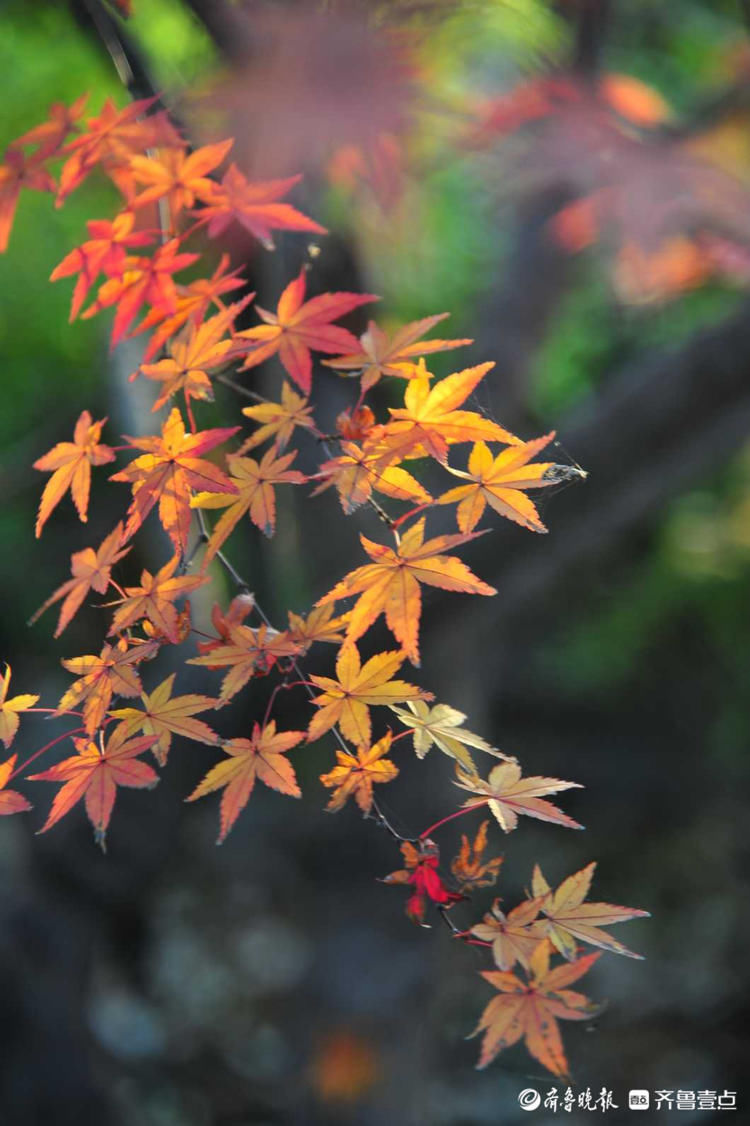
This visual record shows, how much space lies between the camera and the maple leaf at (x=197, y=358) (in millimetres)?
729

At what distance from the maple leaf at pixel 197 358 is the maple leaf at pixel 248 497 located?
A: 7 centimetres

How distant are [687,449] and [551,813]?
1.33 meters

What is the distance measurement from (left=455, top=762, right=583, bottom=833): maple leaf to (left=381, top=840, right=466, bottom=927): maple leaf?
0.07 meters

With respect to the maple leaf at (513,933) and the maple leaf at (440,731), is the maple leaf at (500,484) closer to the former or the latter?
the maple leaf at (440,731)

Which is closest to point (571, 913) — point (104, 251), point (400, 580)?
point (400, 580)

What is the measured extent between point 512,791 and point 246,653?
0.21m

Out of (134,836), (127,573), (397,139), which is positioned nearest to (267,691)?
(134,836)

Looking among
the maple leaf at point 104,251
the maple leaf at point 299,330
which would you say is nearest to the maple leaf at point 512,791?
the maple leaf at point 299,330

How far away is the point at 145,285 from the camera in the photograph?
91 cm

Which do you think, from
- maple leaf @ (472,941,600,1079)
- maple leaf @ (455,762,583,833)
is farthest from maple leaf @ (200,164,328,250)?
maple leaf @ (472,941,600,1079)

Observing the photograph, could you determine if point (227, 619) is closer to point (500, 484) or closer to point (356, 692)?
point (356, 692)

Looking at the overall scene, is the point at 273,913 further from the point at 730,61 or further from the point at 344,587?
the point at 344,587

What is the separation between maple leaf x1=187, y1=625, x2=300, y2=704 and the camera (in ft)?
2.18

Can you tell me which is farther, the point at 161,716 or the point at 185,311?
the point at 185,311
